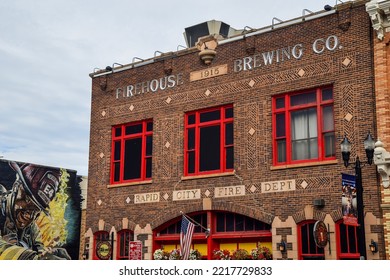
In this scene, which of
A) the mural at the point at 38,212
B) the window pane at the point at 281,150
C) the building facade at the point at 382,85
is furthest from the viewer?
the mural at the point at 38,212

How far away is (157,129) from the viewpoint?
2383cm

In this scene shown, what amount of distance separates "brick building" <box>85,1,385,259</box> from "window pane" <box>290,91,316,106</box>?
40 mm

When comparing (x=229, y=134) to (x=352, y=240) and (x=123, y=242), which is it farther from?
(x=123, y=242)

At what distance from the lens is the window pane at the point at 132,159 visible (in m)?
24.4

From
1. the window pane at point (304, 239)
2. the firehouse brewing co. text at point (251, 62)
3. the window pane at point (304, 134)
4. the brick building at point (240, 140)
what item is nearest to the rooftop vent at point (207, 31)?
the brick building at point (240, 140)

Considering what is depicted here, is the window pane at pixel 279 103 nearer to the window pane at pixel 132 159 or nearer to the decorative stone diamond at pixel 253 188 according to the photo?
the decorative stone diamond at pixel 253 188

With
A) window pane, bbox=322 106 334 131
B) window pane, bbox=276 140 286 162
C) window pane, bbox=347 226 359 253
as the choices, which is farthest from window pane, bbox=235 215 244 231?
window pane, bbox=322 106 334 131

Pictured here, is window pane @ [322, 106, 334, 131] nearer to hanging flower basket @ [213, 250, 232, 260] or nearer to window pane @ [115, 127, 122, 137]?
hanging flower basket @ [213, 250, 232, 260]

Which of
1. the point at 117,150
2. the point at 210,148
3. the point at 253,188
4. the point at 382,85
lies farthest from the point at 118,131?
the point at 382,85

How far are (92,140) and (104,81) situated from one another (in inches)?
109

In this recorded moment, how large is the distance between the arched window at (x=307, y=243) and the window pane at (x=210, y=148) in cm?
431

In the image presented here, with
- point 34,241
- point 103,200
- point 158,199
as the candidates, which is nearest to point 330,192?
point 158,199

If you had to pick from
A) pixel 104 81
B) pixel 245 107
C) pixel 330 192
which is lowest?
pixel 330 192

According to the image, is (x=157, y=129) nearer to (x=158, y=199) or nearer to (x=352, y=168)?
(x=158, y=199)
